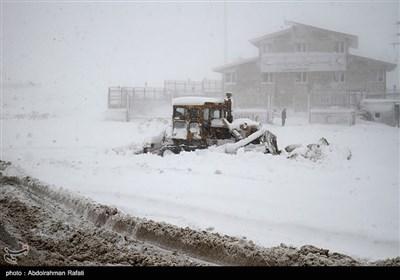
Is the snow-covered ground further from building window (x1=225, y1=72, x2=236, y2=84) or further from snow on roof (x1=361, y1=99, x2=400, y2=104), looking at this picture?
building window (x1=225, y1=72, x2=236, y2=84)

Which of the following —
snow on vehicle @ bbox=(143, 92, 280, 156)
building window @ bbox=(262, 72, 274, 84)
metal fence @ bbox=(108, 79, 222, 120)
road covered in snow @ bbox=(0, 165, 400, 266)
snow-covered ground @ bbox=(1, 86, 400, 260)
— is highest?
building window @ bbox=(262, 72, 274, 84)

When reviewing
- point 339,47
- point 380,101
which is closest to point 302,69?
point 339,47

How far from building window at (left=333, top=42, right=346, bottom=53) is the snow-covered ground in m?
1.59

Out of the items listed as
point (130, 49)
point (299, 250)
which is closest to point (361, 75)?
point (130, 49)

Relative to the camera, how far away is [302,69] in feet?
31.6

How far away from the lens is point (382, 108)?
24.7 ft

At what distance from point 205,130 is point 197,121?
26 centimetres

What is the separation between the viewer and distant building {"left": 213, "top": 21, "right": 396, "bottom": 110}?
25.2 feet

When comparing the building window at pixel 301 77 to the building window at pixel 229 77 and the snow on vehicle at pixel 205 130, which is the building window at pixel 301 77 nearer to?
the building window at pixel 229 77

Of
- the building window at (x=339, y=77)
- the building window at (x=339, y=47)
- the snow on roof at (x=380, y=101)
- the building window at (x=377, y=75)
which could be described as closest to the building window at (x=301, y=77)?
the building window at (x=339, y=77)

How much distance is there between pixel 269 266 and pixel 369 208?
184cm

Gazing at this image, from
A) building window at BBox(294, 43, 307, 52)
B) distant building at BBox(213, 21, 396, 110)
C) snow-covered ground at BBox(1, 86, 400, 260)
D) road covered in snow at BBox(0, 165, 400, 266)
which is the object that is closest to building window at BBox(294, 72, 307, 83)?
distant building at BBox(213, 21, 396, 110)

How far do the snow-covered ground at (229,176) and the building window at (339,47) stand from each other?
159cm

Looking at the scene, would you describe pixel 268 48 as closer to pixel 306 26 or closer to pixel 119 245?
pixel 306 26
